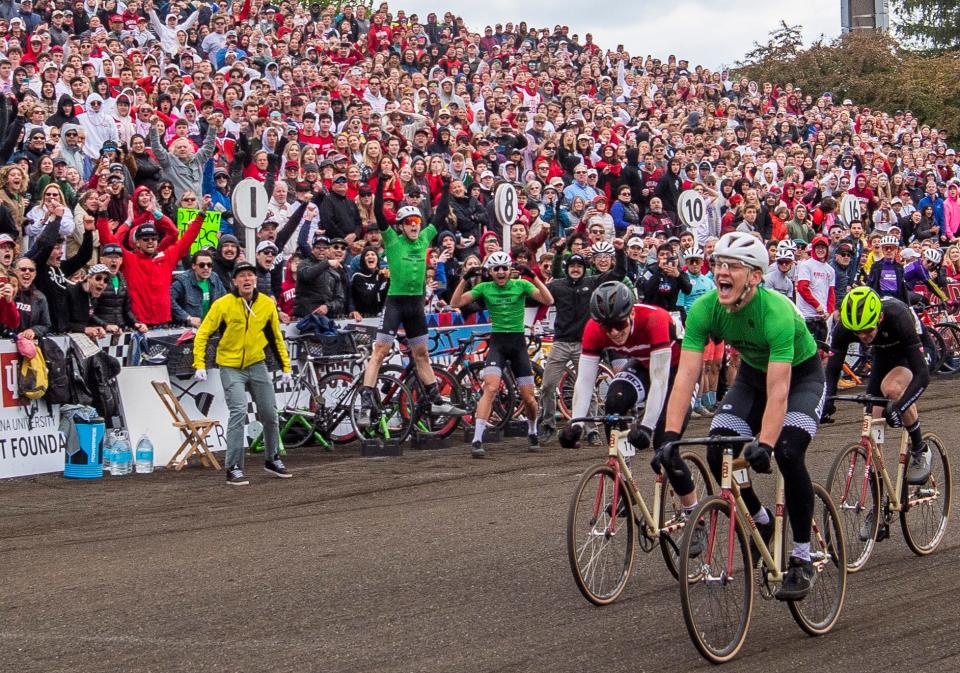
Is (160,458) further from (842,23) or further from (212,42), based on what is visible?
(842,23)

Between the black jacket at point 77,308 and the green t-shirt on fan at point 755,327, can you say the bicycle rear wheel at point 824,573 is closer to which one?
the green t-shirt on fan at point 755,327

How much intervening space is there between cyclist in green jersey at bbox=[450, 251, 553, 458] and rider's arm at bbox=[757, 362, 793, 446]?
27.3 feet

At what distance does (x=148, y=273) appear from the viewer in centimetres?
1541

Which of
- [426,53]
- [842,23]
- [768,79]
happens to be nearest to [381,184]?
[426,53]

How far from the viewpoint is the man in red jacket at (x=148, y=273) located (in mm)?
15305

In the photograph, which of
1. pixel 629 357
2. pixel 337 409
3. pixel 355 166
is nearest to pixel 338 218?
pixel 355 166

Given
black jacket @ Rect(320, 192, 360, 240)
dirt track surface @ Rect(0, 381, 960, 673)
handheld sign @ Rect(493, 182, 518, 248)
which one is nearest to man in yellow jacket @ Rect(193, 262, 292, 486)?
dirt track surface @ Rect(0, 381, 960, 673)

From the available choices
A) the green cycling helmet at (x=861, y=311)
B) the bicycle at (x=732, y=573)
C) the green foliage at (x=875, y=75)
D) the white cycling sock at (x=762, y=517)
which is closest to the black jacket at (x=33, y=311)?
the green cycling helmet at (x=861, y=311)

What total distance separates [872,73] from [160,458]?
4061 centimetres

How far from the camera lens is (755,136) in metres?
30.8

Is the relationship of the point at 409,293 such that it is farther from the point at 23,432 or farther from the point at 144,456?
the point at 23,432

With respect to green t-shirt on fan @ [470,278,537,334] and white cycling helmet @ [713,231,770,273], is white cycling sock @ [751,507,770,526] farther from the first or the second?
green t-shirt on fan @ [470,278,537,334]

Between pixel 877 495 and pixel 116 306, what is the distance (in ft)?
28.3

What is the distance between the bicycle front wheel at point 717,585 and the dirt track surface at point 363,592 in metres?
0.13
